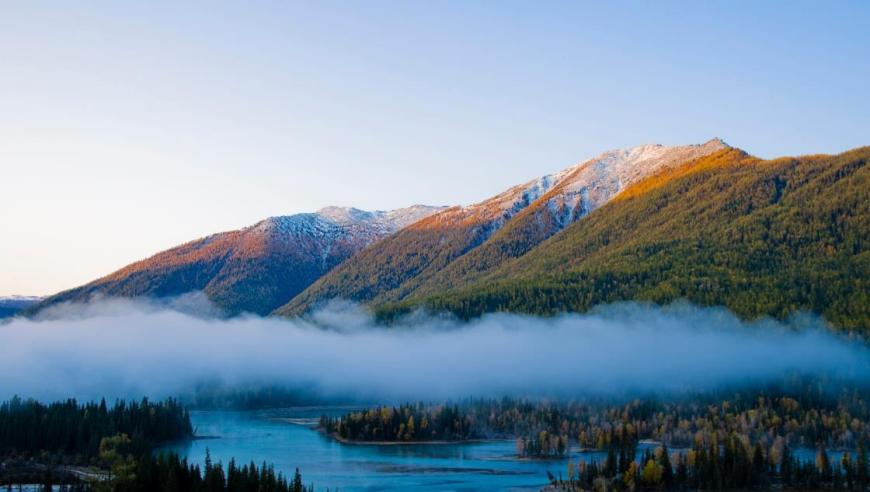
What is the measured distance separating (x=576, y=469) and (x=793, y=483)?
119 feet

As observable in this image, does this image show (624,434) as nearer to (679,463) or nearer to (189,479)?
(679,463)

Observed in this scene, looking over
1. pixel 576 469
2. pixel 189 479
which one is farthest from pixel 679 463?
pixel 189 479

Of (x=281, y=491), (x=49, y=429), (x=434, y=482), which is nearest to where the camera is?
(x=281, y=491)

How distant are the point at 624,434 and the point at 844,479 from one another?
44733 mm

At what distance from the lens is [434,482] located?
559 ft

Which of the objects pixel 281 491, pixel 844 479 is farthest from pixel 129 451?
pixel 844 479

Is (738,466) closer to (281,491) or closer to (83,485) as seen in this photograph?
(281,491)

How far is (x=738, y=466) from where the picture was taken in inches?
6373

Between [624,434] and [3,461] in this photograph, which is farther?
[624,434]

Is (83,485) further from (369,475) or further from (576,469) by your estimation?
(576,469)

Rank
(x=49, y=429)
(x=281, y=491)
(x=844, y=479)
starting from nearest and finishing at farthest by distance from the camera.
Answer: (x=281, y=491) → (x=844, y=479) → (x=49, y=429)

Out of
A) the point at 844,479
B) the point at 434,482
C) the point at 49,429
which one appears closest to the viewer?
the point at 844,479

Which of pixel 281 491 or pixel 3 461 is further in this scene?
pixel 3 461

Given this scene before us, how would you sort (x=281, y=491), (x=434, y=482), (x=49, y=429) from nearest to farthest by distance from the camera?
1. (x=281, y=491)
2. (x=434, y=482)
3. (x=49, y=429)
